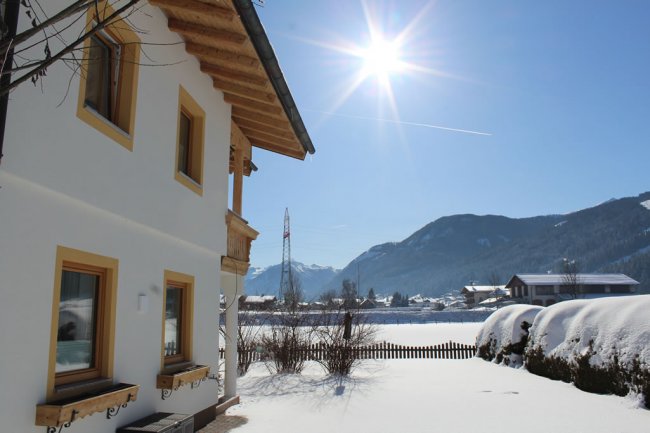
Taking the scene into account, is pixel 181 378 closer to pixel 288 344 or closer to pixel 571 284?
pixel 288 344

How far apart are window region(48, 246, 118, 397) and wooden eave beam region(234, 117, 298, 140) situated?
571 cm

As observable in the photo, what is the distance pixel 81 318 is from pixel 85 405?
0.97 metres

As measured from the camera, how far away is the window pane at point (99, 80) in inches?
212

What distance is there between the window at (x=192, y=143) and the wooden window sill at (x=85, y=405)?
3436mm

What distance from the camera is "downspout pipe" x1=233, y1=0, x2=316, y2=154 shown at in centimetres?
622

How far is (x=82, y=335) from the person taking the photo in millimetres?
5176

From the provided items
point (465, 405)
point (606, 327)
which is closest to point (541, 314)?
point (606, 327)

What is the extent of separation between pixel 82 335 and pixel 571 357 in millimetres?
11289

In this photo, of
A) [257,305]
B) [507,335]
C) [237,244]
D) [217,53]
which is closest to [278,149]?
[237,244]

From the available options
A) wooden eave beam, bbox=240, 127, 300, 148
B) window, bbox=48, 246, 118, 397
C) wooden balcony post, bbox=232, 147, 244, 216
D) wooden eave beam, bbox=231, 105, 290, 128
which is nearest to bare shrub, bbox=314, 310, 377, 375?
wooden balcony post, bbox=232, 147, 244, 216

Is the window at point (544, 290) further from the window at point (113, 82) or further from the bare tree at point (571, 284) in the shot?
the window at point (113, 82)

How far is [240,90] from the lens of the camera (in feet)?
30.0

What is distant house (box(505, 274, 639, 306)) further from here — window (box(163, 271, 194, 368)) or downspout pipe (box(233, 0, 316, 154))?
window (box(163, 271, 194, 368))

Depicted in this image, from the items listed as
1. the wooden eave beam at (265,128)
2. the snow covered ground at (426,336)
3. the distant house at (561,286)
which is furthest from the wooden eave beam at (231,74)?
the distant house at (561,286)
